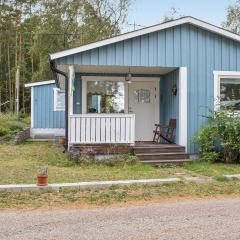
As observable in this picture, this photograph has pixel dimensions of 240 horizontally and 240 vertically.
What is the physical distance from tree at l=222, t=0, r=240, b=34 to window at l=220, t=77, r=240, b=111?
63.0 feet

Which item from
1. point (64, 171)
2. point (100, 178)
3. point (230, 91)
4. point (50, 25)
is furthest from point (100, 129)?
point (50, 25)

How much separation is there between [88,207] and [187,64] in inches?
253

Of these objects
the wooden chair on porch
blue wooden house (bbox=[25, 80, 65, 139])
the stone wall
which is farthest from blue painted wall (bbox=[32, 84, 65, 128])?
the wooden chair on porch

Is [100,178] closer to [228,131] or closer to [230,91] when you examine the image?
[228,131]

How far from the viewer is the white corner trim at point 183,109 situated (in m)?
11.8

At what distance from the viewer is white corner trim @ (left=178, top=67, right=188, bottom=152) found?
38.9 feet

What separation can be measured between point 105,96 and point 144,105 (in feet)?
4.31

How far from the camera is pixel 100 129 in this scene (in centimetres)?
1140

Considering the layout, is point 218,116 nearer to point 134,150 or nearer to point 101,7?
point 134,150

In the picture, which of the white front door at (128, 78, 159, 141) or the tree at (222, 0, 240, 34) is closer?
the white front door at (128, 78, 159, 141)

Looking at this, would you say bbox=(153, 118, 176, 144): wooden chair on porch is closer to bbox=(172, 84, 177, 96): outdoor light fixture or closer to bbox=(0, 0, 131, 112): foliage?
bbox=(172, 84, 177, 96): outdoor light fixture

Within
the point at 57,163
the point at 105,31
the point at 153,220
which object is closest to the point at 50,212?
the point at 153,220

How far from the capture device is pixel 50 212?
6316 mm

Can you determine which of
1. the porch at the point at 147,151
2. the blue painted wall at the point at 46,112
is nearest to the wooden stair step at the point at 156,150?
the porch at the point at 147,151
